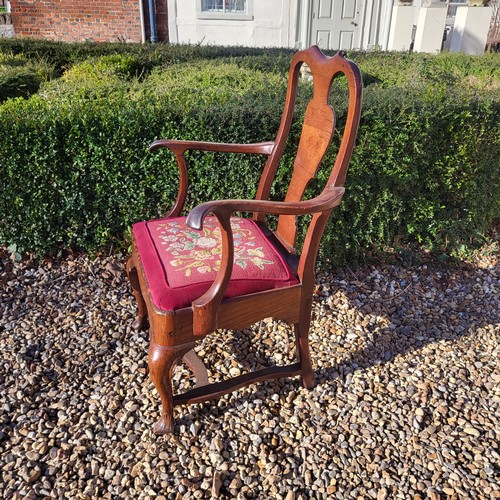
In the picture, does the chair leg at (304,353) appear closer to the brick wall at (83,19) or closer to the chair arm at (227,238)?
the chair arm at (227,238)

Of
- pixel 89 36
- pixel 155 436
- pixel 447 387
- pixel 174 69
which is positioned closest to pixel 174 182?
pixel 155 436

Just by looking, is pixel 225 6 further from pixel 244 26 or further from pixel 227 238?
pixel 227 238

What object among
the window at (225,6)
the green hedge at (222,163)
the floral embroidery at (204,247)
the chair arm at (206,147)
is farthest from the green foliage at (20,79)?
the window at (225,6)

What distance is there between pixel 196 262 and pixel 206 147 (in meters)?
0.61

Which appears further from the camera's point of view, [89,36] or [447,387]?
[89,36]

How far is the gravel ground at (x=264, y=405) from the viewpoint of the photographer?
1.72 m

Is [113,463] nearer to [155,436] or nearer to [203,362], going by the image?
[155,436]

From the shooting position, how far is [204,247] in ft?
6.16

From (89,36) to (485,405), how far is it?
9582 millimetres

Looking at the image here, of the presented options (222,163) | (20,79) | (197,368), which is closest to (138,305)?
(197,368)

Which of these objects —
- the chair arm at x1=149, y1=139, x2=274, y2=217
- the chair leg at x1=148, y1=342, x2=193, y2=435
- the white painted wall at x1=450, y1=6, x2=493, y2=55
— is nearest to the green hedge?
the chair arm at x1=149, y1=139, x2=274, y2=217

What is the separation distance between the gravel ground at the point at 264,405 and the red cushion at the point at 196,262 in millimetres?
591

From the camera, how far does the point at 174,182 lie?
279 cm

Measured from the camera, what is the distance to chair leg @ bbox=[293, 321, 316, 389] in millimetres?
1980
